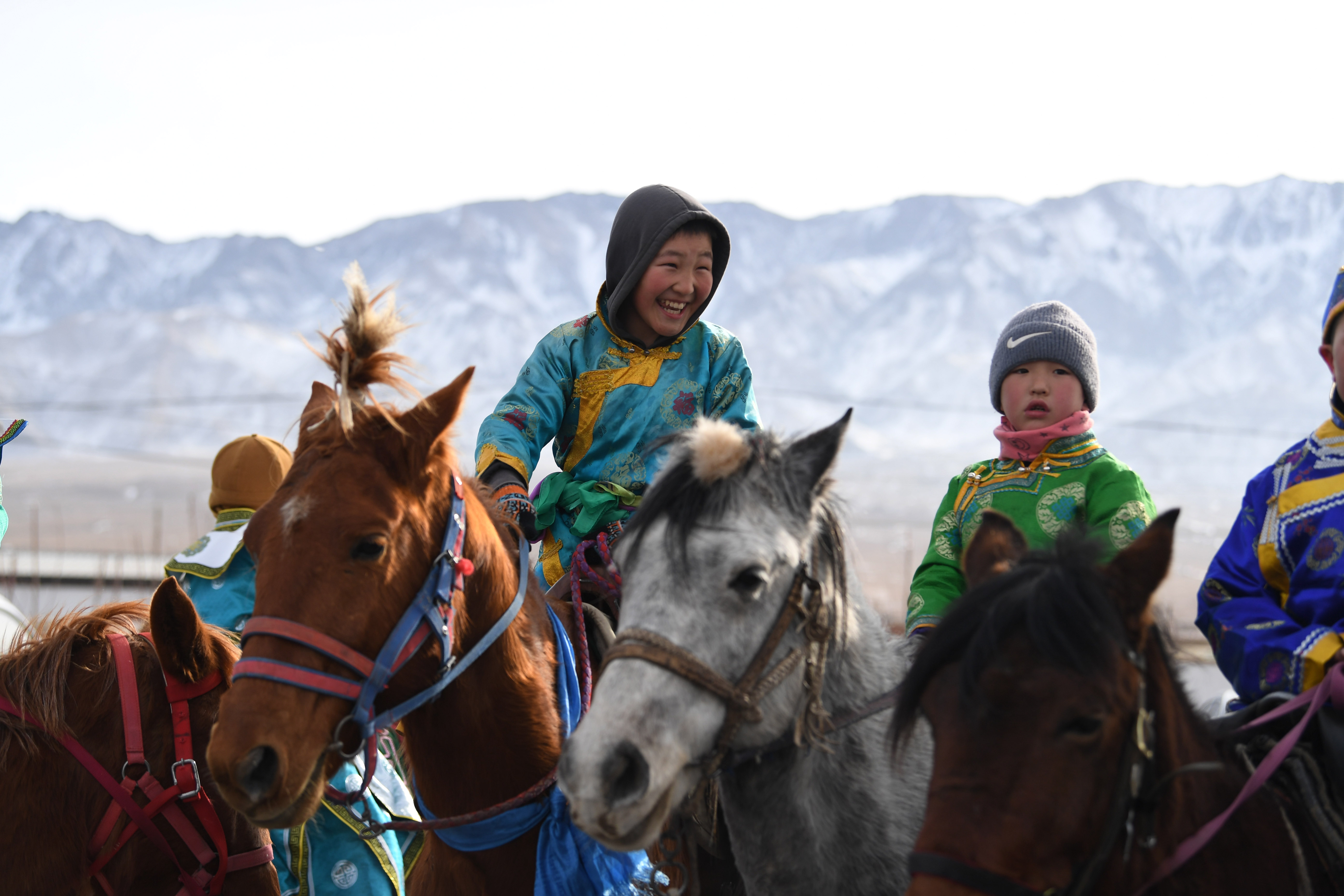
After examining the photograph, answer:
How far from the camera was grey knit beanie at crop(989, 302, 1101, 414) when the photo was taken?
10.9ft

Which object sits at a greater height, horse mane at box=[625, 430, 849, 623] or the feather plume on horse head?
the feather plume on horse head

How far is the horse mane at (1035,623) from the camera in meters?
1.78

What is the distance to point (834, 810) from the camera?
2.37 metres

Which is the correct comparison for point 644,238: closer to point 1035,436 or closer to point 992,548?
point 1035,436

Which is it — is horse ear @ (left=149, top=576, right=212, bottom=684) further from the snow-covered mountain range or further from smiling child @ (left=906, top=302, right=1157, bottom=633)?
the snow-covered mountain range

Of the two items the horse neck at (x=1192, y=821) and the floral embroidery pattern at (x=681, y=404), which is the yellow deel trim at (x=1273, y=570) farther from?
the floral embroidery pattern at (x=681, y=404)

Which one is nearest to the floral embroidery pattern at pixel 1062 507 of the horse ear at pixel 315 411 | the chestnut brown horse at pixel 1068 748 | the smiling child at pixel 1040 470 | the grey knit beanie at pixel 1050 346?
the smiling child at pixel 1040 470

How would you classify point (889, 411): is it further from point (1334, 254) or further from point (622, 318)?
point (622, 318)

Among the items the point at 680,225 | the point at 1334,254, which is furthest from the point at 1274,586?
the point at 1334,254

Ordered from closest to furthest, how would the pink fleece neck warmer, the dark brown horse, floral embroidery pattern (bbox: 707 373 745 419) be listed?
the dark brown horse, the pink fleece neck warmer, floral embroidery pattern (bbox: 707 373 745 419)

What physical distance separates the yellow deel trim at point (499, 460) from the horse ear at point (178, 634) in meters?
0.94

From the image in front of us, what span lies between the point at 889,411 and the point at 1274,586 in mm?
108761

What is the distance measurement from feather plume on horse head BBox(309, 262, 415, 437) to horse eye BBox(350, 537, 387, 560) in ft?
1.04

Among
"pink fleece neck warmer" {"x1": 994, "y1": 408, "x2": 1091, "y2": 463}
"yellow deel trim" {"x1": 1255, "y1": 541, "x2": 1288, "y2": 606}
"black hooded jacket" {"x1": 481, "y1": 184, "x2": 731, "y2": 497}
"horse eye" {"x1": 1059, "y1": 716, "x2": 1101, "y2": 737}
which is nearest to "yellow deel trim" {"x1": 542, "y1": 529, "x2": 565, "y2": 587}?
"black hooded jacket" {"x1": 481, "y1": 184, "x2": 731, "y2": 497}
